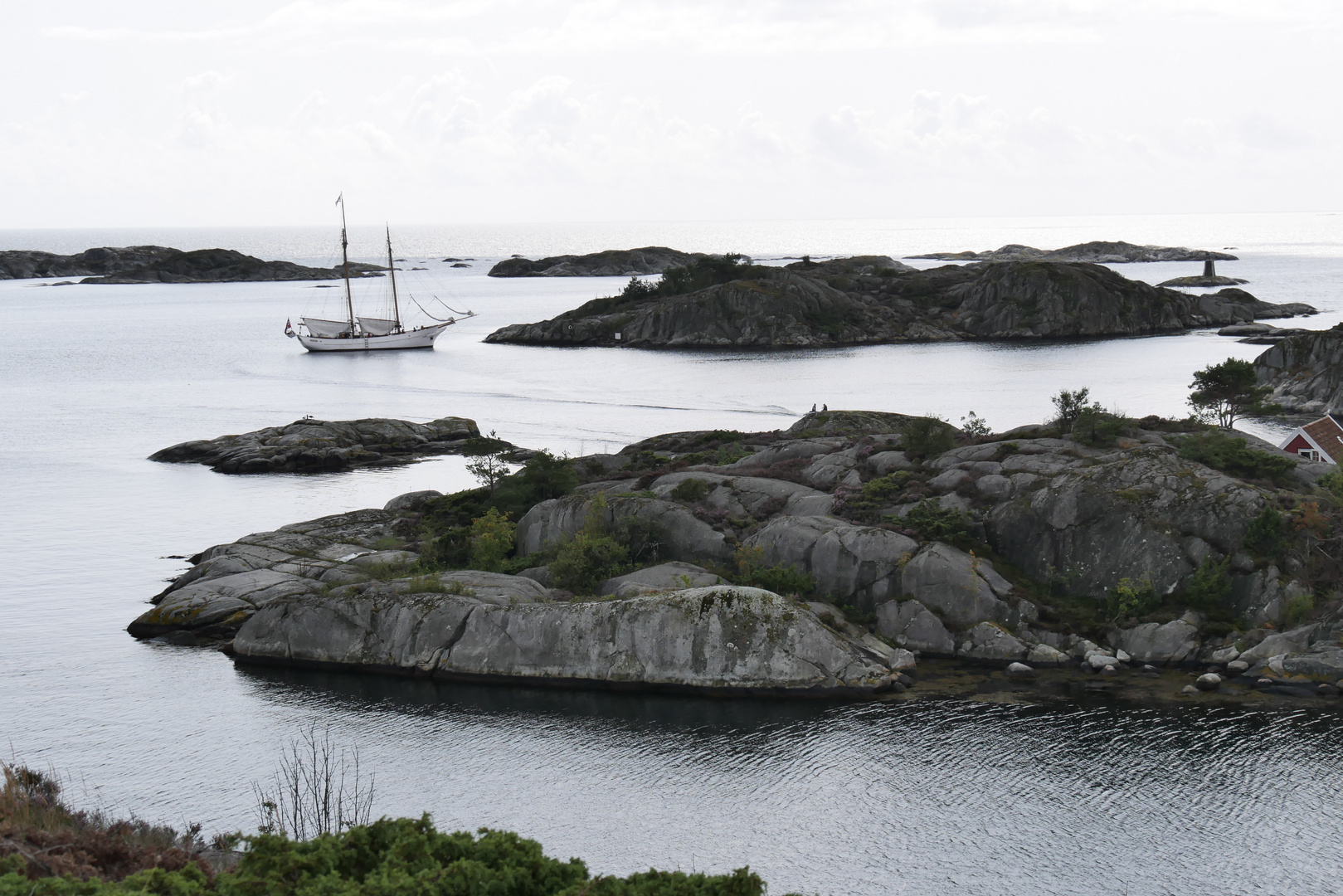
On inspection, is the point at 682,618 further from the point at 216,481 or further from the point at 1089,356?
the point at 1089,356

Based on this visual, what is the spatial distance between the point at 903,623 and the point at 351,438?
6199 cm

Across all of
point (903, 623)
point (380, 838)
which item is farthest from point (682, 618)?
point (380, 838)

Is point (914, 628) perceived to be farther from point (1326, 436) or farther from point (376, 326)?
point (376, 326)

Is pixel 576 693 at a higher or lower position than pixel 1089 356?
lower

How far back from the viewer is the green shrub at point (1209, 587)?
4319 centimetres

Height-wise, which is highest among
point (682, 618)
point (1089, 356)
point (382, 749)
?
point (1089, 356)

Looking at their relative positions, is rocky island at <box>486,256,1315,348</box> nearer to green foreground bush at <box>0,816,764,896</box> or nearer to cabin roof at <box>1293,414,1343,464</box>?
cabin roof at <box>1293,414,1343,464</box>

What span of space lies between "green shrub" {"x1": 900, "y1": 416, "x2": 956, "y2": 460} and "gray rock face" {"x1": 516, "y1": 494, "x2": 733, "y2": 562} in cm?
1329

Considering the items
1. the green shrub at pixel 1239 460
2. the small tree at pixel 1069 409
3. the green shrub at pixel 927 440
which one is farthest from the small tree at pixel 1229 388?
the green shrub at pixel 927 440

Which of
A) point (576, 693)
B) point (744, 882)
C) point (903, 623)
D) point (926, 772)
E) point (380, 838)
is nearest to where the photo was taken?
point (744, 882)

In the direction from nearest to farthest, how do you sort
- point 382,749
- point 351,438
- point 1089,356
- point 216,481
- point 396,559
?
point 382,749 < point 396,559 < point 216,481 < point 351,438 < point 1089,356

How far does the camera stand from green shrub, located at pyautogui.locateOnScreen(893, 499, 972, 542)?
4738 cm

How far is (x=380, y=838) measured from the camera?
2103 centimetres

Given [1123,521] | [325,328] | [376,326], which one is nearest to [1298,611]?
[1123,521]
